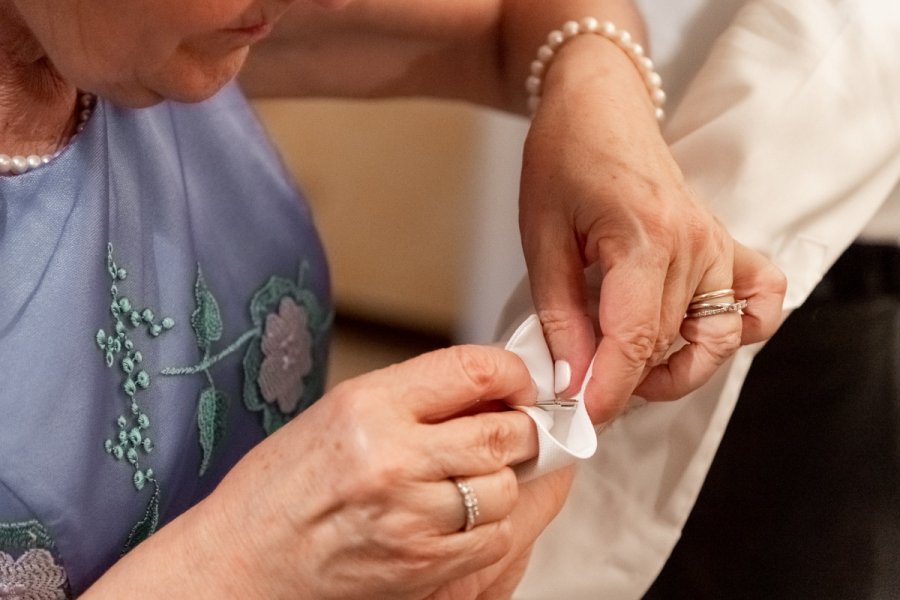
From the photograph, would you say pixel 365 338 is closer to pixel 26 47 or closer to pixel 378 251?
pixel 378 251

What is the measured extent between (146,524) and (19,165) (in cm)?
23

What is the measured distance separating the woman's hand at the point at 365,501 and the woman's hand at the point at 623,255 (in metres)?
0.09

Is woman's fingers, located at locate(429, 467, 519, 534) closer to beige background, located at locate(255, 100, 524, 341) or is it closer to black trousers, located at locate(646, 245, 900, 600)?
black trousers, located at locate(646, 245, 900, 600)

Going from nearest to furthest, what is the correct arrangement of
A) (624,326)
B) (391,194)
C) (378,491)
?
(378,491) → (624,326) → (391,194)

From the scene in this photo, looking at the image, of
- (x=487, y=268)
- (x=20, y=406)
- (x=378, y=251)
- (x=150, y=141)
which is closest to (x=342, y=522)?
(x=20, y=406)

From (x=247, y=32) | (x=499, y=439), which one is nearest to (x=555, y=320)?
(x=499, y=439)

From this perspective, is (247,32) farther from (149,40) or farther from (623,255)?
(623,255)

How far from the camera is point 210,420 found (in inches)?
26.9

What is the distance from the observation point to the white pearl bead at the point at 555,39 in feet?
2.36

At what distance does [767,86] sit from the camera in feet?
2.28

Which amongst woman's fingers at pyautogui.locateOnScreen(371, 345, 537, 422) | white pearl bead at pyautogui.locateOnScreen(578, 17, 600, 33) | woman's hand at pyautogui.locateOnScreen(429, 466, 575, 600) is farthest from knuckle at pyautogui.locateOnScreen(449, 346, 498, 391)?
white pearl bead at pyautogui.locateOnScreen(578, 17, 600, 33)

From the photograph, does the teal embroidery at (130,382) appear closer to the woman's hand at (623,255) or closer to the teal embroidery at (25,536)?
the teal embroidery at (25,536)

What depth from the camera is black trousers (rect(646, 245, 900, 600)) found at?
60 cm

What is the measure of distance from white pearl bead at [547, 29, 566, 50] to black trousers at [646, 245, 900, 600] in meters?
0.25
